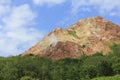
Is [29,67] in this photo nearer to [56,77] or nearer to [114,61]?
[56,77]

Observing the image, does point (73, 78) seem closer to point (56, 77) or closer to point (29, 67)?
point (56, 77)

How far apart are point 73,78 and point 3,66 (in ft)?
104

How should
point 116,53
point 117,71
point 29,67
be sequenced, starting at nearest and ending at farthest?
point 117,71 → point 29,67 → point 116,53

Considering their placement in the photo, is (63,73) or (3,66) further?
(3,66)

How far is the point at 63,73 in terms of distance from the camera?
140 m

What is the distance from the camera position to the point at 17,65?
144625 millimetres

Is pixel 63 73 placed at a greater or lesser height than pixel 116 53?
lesser

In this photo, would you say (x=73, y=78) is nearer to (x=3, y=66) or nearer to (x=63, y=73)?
(x=63, y=73)

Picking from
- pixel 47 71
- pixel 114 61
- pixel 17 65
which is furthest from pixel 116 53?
pixel 17 65

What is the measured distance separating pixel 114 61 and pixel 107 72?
484cm

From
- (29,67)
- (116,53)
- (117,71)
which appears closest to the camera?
(117,71)

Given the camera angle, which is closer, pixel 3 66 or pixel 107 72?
pixel 107 72

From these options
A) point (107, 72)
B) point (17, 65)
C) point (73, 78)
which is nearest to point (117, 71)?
point (107, 72)

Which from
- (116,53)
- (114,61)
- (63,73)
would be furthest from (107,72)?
(116,53)
